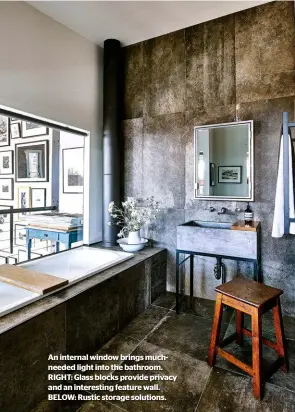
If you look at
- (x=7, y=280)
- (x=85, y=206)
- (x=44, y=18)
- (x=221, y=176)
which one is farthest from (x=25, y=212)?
(x=221, y=176)

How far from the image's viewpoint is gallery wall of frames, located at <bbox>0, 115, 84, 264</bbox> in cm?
283

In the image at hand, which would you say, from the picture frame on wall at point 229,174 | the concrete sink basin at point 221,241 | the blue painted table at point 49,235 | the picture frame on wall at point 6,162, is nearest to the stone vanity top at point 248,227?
the concrete sink basin at point 221,241

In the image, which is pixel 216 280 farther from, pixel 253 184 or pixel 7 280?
pixel 7 280

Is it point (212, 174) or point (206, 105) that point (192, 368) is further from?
point (206, 105)

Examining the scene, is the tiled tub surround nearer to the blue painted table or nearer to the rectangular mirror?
the blue painted table

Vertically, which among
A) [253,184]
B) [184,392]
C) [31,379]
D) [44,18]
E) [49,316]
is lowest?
[184,392]

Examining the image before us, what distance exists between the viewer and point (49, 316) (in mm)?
1541

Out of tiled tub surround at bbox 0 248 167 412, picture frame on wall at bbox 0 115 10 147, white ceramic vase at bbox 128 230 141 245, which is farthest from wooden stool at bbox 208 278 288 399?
picture frame on wall at bbox 0 115 10 147

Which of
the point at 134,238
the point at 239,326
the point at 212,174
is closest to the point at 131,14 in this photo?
the point at 212,174

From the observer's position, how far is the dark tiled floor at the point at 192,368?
1.49 m

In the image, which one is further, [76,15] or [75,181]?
[75,181]

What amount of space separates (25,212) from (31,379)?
1826 mm

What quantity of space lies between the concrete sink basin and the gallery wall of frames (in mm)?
1479

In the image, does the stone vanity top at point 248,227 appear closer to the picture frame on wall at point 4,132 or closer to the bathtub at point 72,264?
the bathtub at point 72,264
